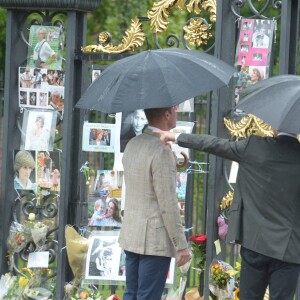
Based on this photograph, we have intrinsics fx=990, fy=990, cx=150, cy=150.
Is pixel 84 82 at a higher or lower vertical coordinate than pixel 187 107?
higher

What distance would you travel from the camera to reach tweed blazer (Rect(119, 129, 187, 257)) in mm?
6027

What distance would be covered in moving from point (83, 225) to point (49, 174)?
51 centimetres

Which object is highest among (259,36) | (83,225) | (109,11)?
(109,11)

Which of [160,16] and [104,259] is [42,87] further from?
[104,259]

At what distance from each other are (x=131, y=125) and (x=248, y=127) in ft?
3.36

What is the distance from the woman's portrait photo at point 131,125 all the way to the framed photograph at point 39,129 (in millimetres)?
698

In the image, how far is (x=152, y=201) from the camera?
6117 mm

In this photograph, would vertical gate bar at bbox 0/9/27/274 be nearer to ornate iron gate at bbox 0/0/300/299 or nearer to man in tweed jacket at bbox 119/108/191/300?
ornate iron gate at bbox 0/0/300/299

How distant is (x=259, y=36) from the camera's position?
7055 mm

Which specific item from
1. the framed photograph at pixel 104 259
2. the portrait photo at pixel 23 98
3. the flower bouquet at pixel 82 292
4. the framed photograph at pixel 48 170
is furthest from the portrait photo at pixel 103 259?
the portrait photo at pixel 23 98

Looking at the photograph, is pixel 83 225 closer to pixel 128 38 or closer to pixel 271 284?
pixel 128 38

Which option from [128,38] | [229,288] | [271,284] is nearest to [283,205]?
[271,284]

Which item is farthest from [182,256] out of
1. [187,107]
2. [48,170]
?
[48,170]

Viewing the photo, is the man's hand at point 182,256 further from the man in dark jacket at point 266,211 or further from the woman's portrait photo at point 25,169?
the woman's portrait photo at point 25,169
